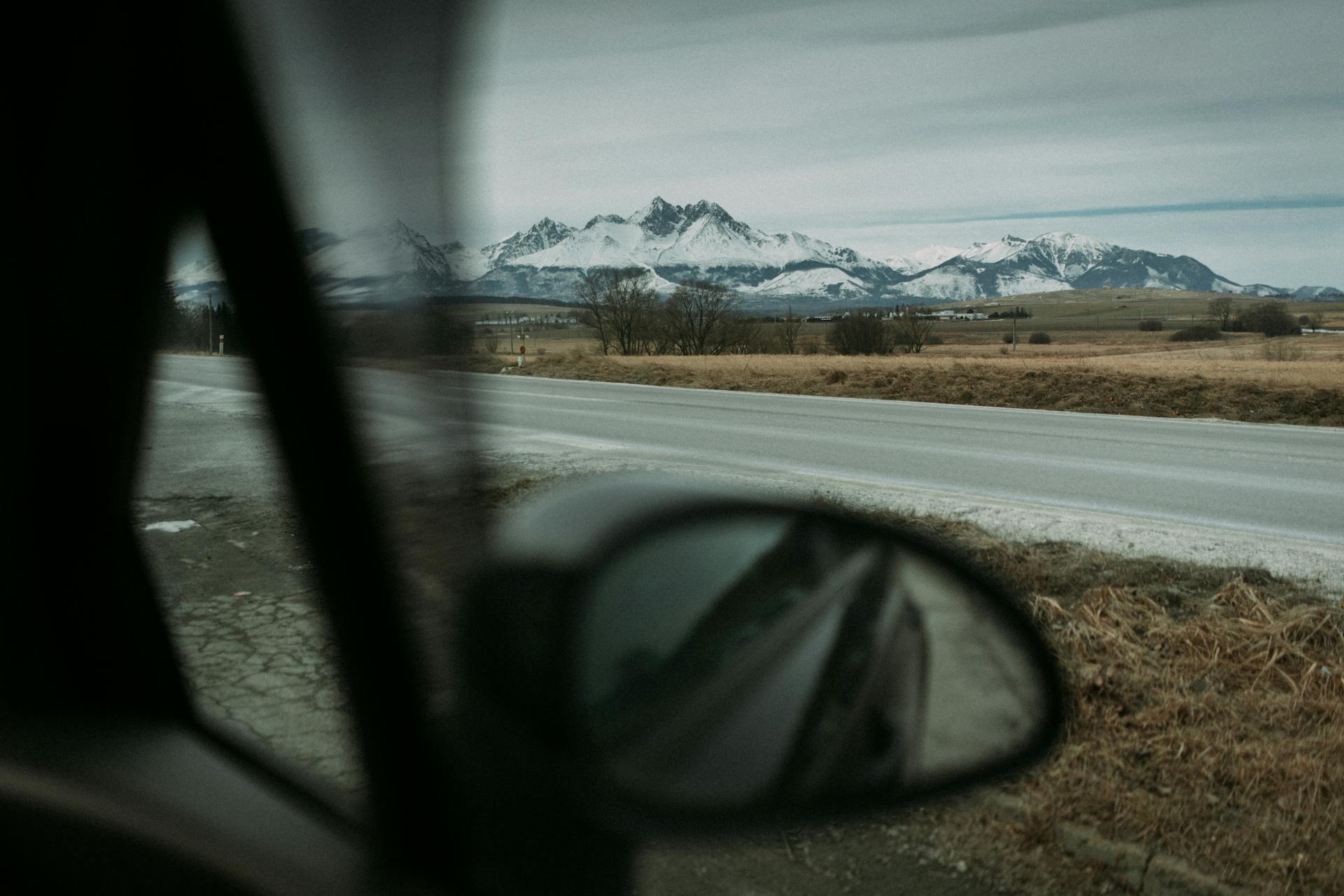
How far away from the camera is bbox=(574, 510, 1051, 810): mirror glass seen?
3.46 ft

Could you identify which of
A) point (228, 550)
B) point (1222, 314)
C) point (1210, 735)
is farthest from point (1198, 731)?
point (1222, 314)

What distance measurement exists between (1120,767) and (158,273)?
2.95 metres

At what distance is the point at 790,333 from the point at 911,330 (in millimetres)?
5142

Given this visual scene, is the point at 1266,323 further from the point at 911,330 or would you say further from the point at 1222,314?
the point at 911,330

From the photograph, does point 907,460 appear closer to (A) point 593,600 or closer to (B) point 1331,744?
(B) point 1331,744

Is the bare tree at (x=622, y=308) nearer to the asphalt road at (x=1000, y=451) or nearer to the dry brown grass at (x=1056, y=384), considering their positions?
the dry brown grass at (x=1056, y=384)

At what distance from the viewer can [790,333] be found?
44.1 meters

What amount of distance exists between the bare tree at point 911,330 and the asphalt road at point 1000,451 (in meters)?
27.0

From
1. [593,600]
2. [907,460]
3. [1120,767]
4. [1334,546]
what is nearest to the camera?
[593,600]

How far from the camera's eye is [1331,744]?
325 cm

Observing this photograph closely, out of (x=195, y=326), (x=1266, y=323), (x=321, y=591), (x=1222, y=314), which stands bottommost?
(x=1266, y=323)

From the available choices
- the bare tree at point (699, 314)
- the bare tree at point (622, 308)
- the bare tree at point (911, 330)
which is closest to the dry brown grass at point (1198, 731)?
the bare tree at point (622, 308)

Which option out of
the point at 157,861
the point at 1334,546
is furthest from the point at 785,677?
the point at 1334,546

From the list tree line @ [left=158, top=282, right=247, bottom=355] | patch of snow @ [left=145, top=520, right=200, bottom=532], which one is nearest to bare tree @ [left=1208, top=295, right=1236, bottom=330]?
patch of snow @ [left=145, top=520, right=200, bottom=532]
